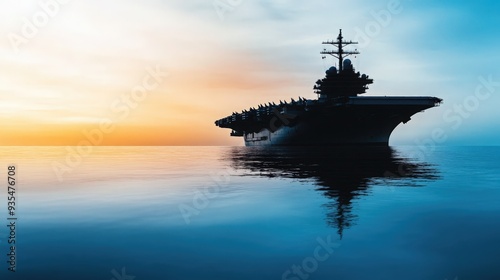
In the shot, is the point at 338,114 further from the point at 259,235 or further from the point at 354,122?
the point at 259,235

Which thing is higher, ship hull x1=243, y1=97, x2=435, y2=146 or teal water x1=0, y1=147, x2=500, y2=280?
ship hull x1=243, y1=97, x2=435, y2=146

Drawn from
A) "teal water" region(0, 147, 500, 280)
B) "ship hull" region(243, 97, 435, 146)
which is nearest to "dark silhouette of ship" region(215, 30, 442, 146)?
Result: "ship hull" region(243, 97, 435, 146)

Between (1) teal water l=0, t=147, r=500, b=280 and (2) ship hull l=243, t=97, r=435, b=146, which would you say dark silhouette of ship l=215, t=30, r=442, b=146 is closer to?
(2) ship hull l=243, t=97, r=435, b=146

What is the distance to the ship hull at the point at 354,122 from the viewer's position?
49844mm

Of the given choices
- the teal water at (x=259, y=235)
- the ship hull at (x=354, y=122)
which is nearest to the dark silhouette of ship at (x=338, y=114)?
the ship hull at (x=354, y=122)

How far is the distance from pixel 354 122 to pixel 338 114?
3795mm

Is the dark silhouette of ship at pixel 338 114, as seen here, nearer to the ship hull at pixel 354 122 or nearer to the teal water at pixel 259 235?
the ship hull at pixel 354 122

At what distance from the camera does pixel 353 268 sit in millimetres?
5547

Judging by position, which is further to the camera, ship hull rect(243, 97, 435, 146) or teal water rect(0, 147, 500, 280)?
ship hull rect(243, 97, 435, 146)

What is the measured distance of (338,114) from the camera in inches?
2175

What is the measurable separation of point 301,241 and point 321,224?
4.20ft

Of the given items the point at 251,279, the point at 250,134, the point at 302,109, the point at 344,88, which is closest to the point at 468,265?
the point at 251,279

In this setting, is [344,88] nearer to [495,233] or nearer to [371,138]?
[371,138]

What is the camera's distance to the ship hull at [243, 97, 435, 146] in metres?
49.8
